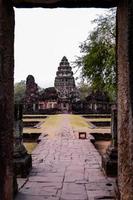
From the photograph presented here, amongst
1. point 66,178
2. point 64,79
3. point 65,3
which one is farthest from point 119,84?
point 64,79

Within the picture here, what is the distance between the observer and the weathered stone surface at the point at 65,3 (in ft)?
15.4

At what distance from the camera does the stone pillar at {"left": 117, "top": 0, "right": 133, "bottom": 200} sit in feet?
14.2

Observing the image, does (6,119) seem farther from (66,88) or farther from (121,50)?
(66,88)

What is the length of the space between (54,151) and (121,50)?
6381mm

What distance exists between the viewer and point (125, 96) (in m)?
4.51

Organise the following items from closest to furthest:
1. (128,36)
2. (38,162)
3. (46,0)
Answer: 1. (128,36)
2. (46,0)
3. (38,162)

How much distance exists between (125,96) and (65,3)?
134 cm

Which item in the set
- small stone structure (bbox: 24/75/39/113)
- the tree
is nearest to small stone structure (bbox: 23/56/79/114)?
small stone structure (bbox: 24/75/39/113)

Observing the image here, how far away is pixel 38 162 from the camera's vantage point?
874cm

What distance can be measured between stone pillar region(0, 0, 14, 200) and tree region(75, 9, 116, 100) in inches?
694

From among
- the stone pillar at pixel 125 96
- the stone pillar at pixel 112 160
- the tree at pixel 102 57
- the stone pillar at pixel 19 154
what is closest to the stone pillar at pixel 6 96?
the stone pillar at pixel 125 96

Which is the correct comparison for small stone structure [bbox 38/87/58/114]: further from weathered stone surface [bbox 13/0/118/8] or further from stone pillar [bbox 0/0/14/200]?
weathered stone surface [bbox 13/0/118/8]

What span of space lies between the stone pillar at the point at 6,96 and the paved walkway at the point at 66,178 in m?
0.98

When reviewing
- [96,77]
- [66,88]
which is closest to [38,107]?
[66,88]
